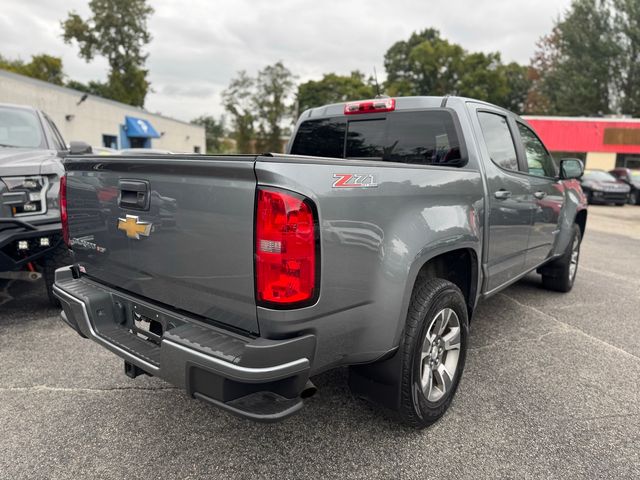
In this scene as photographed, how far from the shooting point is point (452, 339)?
9.15 feet

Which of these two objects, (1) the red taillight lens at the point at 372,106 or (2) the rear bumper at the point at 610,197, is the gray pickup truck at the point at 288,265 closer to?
(1) the red taillight lens at the point at 372,106

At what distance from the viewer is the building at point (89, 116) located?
17.5m

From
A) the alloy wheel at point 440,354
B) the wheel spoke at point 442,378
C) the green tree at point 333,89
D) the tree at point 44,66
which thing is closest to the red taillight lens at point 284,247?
the alloy wheel at point 440,354

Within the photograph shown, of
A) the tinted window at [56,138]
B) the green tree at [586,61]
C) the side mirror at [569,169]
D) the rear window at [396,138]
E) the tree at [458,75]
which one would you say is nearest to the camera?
the rear window at [396,138]

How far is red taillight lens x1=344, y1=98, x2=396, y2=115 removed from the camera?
11.0ft

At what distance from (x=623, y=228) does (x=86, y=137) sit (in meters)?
22.6

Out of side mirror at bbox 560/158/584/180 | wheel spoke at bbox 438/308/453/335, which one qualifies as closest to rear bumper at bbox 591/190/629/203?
side mirror at bbox 560/158/584/180

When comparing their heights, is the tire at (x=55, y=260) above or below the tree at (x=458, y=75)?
below

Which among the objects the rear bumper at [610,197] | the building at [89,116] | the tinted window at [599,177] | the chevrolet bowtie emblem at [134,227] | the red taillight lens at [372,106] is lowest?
the rear bumper at [610,197]

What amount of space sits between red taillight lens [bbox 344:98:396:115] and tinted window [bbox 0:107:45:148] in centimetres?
366

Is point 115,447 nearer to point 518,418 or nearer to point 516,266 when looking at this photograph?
point 518,418

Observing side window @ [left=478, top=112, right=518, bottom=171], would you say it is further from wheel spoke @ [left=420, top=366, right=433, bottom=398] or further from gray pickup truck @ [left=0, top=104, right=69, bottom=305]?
gray pickup truck @ [left=0, top=104, right=69, bottom=305]

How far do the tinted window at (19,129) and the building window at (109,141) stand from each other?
69.1 feet

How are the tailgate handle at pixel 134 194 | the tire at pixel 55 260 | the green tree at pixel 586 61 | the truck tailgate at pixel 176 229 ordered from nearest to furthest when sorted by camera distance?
1. the truck tailgate at pixel 176 229
2. the tailgate handle at pixel 134 194
3. the tire at pixel 55 260
4. the green tree at pixel 586 61
